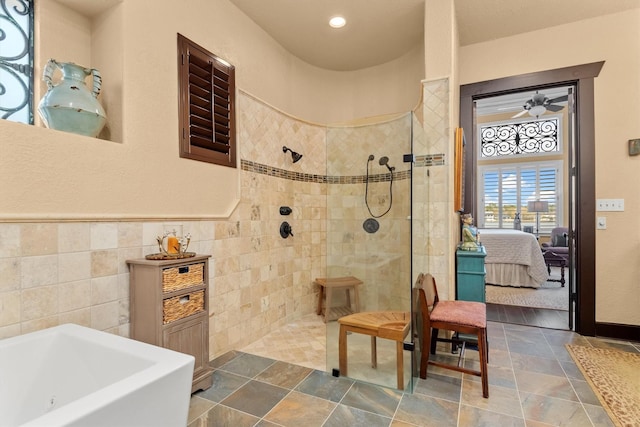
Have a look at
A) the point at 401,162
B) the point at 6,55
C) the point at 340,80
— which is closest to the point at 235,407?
the point at 401,162

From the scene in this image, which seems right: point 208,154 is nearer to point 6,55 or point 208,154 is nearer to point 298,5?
point 6,55

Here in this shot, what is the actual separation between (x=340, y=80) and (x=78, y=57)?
109 inches

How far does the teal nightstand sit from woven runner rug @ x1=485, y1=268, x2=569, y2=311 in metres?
1.73

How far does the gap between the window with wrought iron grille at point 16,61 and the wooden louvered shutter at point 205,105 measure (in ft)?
2.48

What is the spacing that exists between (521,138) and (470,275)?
19.5 ft

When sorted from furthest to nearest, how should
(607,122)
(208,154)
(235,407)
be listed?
(607,122), (208,154), (235,407)

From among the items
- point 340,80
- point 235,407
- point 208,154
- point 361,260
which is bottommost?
point 235,407

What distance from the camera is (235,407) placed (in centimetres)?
182

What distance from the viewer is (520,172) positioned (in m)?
7.38

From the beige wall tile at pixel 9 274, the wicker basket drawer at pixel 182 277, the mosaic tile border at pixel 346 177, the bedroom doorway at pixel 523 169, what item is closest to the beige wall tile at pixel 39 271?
the beige wall tile at pixel 9 274

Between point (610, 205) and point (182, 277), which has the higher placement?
point (610, 205)

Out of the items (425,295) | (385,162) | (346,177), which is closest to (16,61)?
(346,177)

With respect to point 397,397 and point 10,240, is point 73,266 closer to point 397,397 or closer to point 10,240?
point 10,240

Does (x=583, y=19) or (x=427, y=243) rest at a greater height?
(x=583, y=19)
